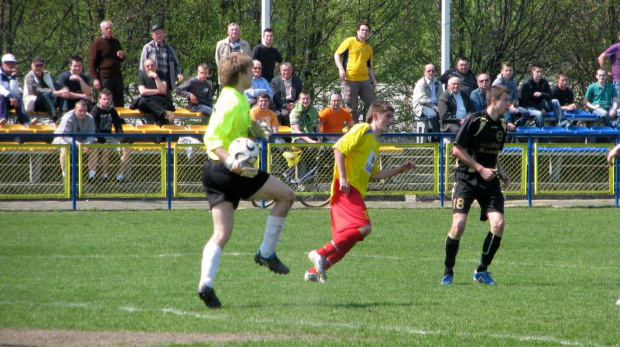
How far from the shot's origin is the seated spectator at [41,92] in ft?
59.3

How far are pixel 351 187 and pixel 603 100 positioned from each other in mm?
14042

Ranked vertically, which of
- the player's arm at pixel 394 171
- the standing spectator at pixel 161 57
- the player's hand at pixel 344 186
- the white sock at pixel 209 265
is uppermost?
the standing spectator at pixel 161 57

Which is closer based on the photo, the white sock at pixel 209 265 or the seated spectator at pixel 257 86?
the white sock at pixel 209 265

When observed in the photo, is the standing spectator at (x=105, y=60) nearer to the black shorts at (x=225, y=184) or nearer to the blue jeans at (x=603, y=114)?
the blue jeans at (x=603, y=114)

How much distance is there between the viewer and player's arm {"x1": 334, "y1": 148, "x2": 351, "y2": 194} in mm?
7910

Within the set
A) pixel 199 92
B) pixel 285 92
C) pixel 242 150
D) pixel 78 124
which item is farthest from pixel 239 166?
pixel 199 92

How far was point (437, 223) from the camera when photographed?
14.0 metres

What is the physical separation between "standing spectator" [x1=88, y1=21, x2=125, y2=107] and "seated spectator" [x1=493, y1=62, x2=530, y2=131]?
767 cm

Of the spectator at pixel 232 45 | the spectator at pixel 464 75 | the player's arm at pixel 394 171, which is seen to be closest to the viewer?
the player's arm at pixel 394 171

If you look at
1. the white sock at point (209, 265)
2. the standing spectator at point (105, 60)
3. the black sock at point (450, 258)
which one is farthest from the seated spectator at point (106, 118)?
the white sock at point (209, 265)

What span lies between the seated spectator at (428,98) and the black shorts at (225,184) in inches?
477

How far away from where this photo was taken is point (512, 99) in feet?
62.7

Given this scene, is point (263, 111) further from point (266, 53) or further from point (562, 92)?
point (562, 92)

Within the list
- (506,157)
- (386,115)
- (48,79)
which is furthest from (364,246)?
(48,79)
